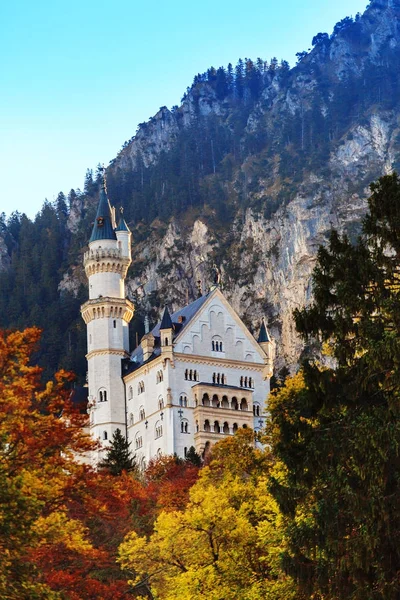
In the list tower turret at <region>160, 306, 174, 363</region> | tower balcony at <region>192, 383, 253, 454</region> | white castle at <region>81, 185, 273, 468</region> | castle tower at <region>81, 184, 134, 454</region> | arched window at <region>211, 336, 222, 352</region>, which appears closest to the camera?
tower balcony at <region>192, 383, 253, 454</region>

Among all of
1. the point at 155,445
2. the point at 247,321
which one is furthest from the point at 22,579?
the point at 247,321

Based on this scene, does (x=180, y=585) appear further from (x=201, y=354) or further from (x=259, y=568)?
(x=201, y=354)

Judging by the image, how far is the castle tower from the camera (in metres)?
125

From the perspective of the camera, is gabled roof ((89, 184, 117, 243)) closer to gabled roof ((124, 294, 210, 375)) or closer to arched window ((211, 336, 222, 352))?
gabled roof ((124, 294, 210, 375))

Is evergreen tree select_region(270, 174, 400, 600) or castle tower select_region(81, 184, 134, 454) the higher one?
castle tower select_region(81, 184, 134, 454)

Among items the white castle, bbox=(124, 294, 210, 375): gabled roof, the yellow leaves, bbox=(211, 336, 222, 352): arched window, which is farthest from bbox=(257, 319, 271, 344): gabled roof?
the yellow leaves

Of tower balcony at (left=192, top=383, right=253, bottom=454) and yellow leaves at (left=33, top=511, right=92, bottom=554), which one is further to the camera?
tower balcony at (left=192, top=383, right=253, bottom=454)

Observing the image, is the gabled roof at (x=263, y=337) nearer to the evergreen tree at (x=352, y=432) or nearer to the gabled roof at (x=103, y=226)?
the gabled roof at (x=103, y=226)

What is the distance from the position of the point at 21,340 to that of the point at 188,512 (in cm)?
1689

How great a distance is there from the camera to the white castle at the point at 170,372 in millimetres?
118375

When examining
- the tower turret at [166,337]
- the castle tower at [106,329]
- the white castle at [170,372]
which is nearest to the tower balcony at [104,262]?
the castle tower at [106,329]

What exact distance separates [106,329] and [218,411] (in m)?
15.6

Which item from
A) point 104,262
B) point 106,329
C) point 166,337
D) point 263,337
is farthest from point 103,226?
point 263,337

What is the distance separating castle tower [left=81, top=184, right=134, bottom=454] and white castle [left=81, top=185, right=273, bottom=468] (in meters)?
0.10
